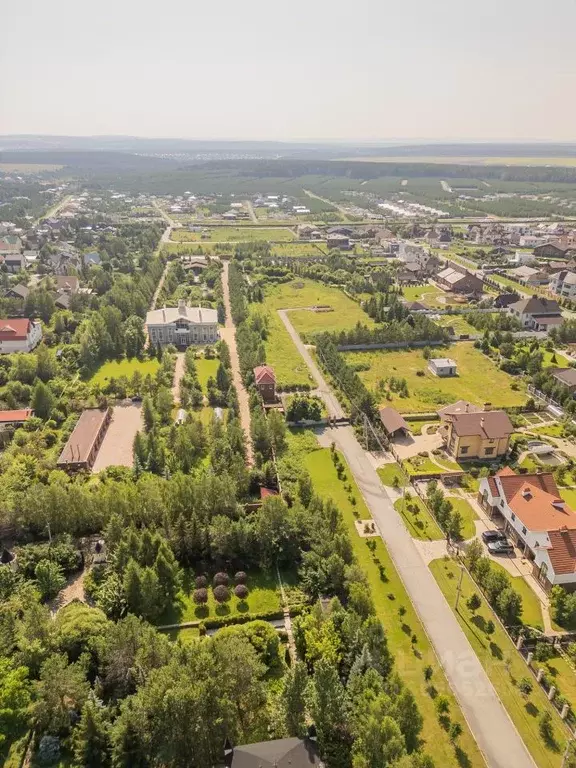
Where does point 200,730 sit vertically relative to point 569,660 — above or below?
above

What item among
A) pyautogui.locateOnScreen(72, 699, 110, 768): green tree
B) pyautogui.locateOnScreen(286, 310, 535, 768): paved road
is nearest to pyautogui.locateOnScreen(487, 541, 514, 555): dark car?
pyautogui.locateOnScreen(286, 310, 535, 768): paved road

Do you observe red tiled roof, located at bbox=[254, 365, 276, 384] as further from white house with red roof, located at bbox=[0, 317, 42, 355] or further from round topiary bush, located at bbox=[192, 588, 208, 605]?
white house with red roof, located at bbox=[0, 317, 42, 355]

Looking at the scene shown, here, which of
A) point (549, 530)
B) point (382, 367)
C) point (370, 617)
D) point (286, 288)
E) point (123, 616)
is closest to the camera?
point (370, 617)

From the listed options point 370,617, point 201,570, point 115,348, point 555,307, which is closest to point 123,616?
point 201,570

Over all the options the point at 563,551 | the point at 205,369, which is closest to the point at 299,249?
the point at 205,369

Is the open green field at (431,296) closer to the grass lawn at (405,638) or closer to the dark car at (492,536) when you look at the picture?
the dark car at (492,536)

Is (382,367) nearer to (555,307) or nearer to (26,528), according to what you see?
(555,307)
